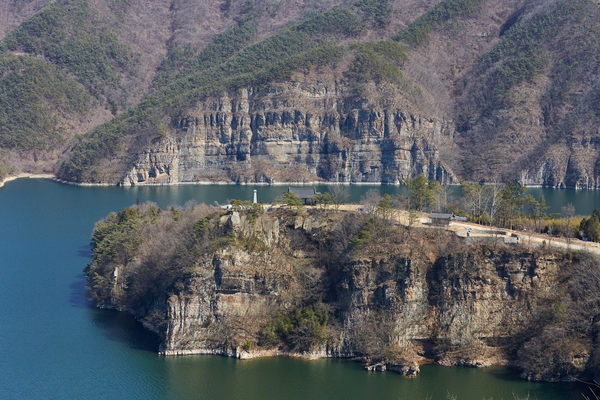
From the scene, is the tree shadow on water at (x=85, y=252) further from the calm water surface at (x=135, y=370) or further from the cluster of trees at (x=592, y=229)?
the cluster of trees at (x=592, y=229)

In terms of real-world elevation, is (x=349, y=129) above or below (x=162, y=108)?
below

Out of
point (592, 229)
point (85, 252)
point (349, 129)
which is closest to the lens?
point (592, 229)

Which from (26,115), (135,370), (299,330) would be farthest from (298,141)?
(135,370)

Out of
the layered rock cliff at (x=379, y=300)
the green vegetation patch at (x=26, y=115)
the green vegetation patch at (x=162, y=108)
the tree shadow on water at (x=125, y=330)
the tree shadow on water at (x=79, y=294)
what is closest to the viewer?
the layered rock cliff at (x=379, y=300)

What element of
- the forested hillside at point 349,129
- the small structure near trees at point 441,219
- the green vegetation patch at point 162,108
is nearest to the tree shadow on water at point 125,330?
the small structure near trees at point 441,219

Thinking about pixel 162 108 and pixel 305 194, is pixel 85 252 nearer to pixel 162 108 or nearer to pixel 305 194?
pixel 305 194
